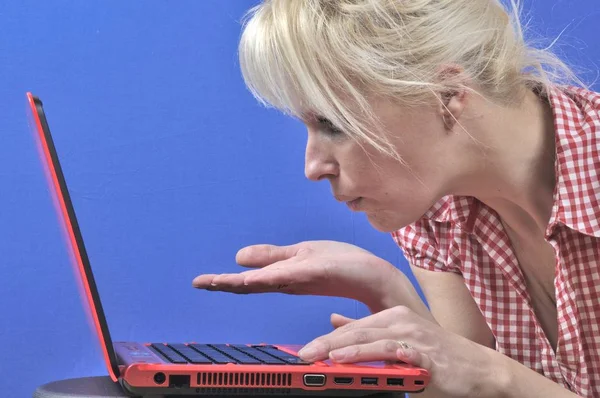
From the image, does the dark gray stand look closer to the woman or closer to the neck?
the woman

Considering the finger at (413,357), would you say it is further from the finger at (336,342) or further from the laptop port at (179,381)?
the laptop port at (179,381)

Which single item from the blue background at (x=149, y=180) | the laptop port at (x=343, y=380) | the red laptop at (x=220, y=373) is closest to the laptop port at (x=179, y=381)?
the red laptop at (x=220, y=373)

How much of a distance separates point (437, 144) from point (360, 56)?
0.14 meters

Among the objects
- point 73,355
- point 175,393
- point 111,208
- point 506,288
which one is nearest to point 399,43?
point 506,288

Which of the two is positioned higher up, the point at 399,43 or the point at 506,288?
the point at 399,43

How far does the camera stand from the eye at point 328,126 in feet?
A: 3.04

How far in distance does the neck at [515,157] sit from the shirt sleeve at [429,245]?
4.9 inches

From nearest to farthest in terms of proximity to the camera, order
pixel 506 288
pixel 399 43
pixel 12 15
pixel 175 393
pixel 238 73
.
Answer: pixel 175 393 → pixel 399 43 → pixel 506 288 → pixel 12 15 → pixel 238 73

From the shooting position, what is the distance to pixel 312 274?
87 cm

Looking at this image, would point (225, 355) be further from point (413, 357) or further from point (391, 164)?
point (391, 164)

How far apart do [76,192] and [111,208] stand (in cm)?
6

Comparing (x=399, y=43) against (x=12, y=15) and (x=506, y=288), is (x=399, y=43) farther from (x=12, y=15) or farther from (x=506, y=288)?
(x=12, y=15)

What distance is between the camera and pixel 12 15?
4.43 feet

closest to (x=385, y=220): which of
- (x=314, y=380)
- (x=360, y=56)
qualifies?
(x=360, y=56)
